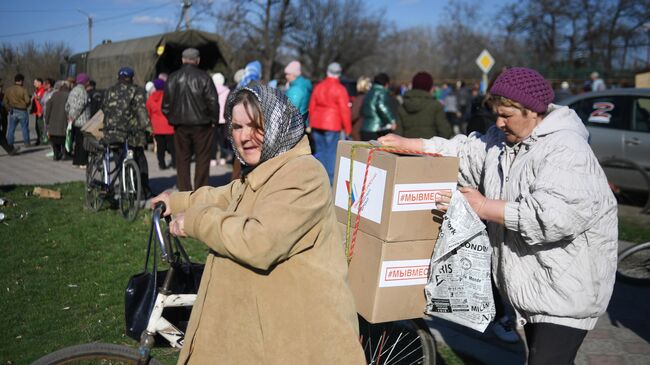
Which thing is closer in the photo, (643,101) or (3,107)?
(643,101)

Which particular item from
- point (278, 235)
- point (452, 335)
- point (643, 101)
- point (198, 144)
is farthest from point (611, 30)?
point (278, 235)

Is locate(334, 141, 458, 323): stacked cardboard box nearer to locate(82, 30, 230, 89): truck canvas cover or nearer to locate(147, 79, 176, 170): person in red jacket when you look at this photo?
locate(147, 79, 176, 170): person in red jacket

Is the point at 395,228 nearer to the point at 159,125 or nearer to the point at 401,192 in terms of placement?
the point at 401,192

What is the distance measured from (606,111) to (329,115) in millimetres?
4458

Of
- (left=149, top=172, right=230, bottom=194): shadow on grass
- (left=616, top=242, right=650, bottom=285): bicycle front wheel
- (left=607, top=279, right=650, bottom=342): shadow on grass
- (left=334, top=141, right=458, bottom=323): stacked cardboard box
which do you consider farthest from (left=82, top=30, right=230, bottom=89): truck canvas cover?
(left=334, top=141, right=458, bottom=323): stacked cardboard box

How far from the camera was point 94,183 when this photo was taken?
342 inches

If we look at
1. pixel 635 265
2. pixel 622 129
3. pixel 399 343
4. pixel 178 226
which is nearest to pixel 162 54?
pixel 622 129

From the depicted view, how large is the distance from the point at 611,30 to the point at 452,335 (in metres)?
43.0

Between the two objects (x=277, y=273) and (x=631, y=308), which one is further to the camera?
(x=631, y=308)

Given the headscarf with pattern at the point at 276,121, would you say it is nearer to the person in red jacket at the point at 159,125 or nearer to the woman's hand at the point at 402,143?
the woman's hand at the point at 402,143

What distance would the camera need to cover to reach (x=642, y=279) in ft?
20.0

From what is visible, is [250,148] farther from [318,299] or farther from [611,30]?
[611,30]

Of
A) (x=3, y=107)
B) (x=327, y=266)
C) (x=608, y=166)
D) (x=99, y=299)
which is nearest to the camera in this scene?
(x=327, y=266)

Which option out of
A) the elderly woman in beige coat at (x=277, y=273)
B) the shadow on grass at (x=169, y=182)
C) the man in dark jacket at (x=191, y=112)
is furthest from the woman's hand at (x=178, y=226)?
the shadow on grass at (x=169, y=182)
